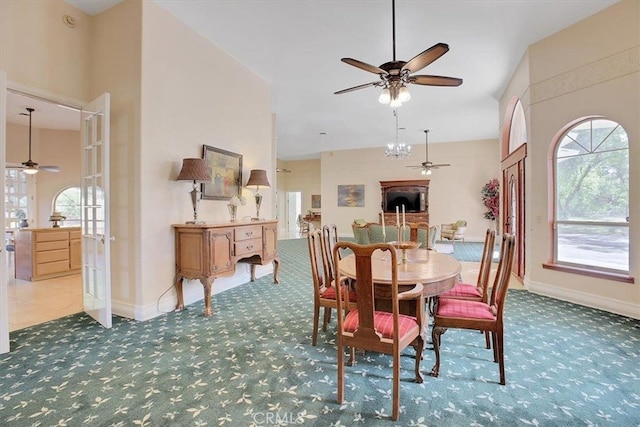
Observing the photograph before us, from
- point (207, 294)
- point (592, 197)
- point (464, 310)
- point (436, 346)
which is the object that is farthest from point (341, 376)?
point (592, 197)

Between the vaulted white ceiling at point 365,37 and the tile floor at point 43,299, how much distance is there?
3.55m

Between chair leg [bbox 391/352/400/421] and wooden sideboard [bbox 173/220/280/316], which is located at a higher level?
wooden sideboard [bbox 173/220/280/316]

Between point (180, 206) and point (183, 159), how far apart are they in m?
0.58

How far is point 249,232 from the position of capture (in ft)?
13.7

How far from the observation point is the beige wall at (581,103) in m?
3.39

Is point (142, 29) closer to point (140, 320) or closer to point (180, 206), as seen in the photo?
point (180, 206)

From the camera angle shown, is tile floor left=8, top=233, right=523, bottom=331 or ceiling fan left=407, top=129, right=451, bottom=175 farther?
ceiling fan left=407, top=129, right=451, bottom=175

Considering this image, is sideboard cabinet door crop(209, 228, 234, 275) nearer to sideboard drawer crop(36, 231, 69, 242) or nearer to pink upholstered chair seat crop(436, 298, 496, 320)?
pink upholstered chair seat crop(436, 298, 496, 320)

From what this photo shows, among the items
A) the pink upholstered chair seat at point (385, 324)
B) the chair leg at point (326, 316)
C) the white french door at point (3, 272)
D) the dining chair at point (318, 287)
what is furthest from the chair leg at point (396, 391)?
the white french door at point (3, 272)

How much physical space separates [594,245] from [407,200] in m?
7.36

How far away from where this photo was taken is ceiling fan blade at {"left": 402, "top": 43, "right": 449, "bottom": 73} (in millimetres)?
2344

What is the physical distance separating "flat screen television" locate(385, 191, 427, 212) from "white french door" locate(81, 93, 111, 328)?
9.28 meters

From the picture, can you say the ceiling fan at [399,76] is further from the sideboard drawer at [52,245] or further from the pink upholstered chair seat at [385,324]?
the sideboard drawer at [52,245]

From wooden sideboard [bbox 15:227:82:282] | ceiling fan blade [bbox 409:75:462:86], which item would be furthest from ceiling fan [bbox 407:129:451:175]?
wooden sideboard [bbox 15:227:82:282]
